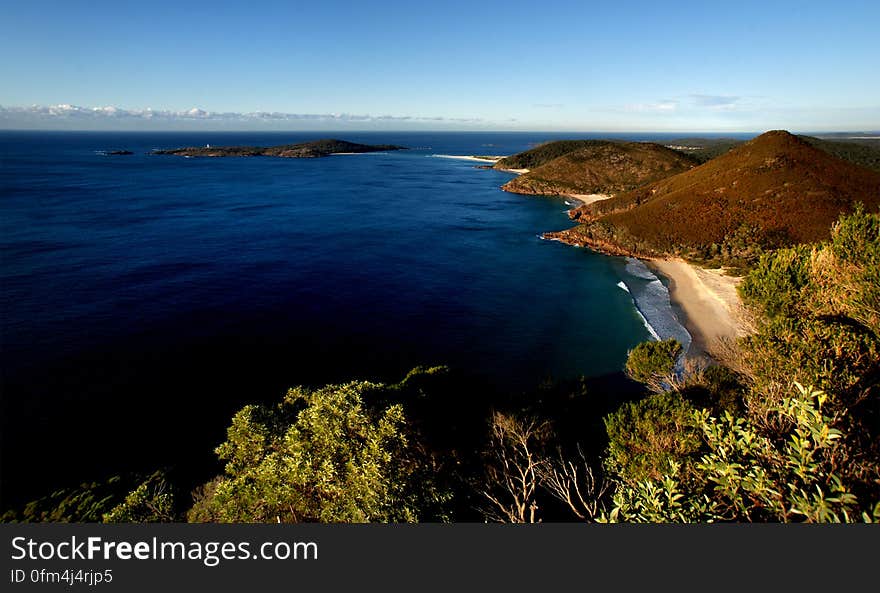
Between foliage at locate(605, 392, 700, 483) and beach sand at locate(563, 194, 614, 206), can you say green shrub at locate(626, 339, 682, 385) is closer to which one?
foliage at locate(605, 392, 700, 483)

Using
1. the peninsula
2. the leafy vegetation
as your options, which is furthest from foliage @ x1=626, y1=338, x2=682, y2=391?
the peninsula

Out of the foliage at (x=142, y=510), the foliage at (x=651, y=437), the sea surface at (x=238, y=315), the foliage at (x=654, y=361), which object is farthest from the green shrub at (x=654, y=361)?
the foliage at (x=142, y=510)

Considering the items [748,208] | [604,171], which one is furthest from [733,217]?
[604,171]

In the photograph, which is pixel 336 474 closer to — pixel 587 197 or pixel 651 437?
pixel 651 437

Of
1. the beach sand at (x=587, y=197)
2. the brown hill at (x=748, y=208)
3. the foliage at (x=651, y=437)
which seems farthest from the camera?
the beach sand at (x=587, y=197)

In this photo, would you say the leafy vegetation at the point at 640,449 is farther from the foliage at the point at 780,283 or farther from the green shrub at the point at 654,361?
the green shrub at the point at 654,361

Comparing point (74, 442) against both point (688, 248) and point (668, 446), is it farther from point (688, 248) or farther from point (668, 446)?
point (688, 248)
